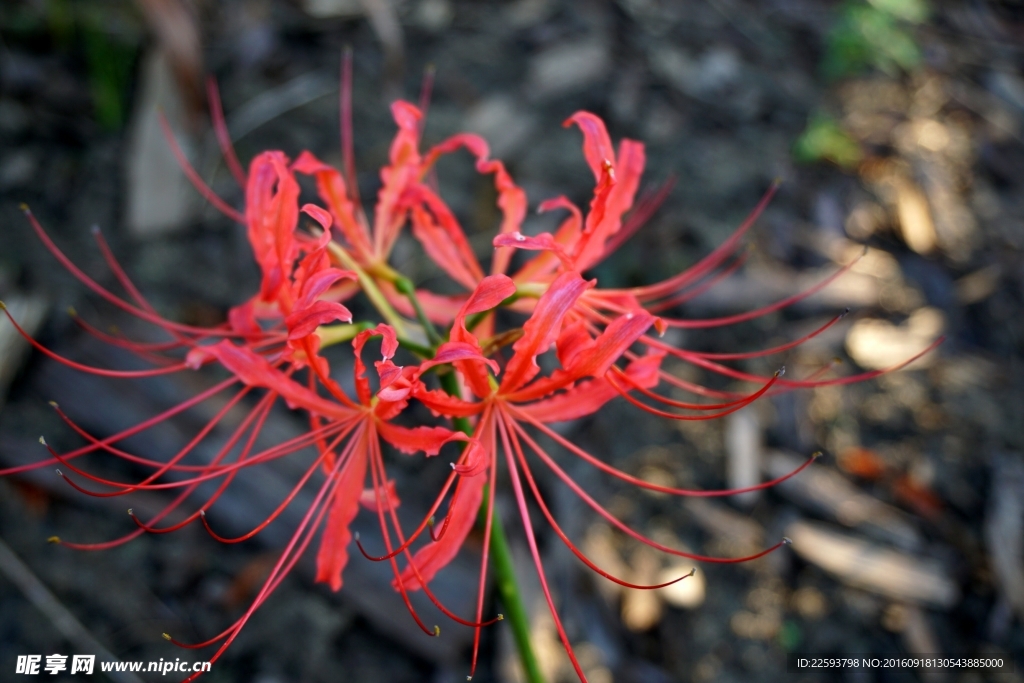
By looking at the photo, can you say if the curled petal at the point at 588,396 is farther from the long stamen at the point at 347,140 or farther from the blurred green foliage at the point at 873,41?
the blurred green foliage at the point at 873,41

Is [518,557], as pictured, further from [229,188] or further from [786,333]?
[229,188]

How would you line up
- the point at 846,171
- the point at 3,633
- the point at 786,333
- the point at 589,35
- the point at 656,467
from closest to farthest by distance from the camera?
1. the point at 3,633
2. the point at 656,467
3. the point at 786,333
4. the point at 846,171
5. the point at 589,35

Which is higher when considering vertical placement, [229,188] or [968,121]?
[229,188]

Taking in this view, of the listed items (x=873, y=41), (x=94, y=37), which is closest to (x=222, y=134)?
(x=94, y=37)

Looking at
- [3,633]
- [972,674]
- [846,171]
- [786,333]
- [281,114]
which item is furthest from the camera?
[846,171]

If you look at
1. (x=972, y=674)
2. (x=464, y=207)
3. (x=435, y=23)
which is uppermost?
(x=435, y=23)

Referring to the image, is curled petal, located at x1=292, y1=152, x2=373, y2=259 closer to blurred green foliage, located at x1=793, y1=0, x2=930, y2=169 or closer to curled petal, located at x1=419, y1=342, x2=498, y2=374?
curled petal, located at x1=419, y1=342, x2=498, y2=374

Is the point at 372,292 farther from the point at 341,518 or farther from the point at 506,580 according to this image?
the point at 506,580

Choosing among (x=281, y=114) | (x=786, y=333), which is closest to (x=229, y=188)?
(x=281, y=114)

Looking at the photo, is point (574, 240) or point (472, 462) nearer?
point (472, 462)

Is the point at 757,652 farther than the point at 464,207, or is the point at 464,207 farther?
the point at 464,207
